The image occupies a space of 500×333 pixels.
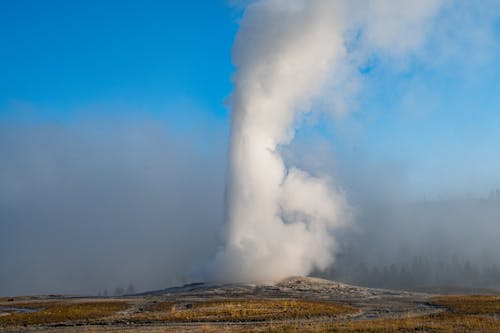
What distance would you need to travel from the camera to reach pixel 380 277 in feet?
528

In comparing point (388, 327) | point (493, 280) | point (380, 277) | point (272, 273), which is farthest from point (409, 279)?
point (388, 327)

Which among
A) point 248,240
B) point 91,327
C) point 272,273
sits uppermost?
point 248,240

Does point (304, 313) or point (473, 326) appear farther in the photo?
point (304, 313)

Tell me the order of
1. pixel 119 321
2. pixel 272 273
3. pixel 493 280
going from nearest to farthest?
pixel 119 321 → pixel 272 273 → pixel 493 280

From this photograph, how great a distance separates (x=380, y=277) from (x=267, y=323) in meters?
134

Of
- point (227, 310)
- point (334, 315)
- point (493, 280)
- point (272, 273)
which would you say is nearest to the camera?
point (334, 315)

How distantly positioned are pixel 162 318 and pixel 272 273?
56627 mm

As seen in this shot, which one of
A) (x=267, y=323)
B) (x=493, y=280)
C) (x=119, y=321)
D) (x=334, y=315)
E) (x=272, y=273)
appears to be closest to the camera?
(x=267, y=323)

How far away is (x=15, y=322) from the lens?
140 ft

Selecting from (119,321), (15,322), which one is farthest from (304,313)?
(15,322)

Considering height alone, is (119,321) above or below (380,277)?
below

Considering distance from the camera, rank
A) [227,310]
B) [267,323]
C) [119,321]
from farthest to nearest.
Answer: [227,310], [119,321], [267,323]

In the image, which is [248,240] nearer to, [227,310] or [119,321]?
[227,310]

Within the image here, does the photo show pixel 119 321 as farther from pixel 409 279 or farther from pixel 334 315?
pixel 409 279
